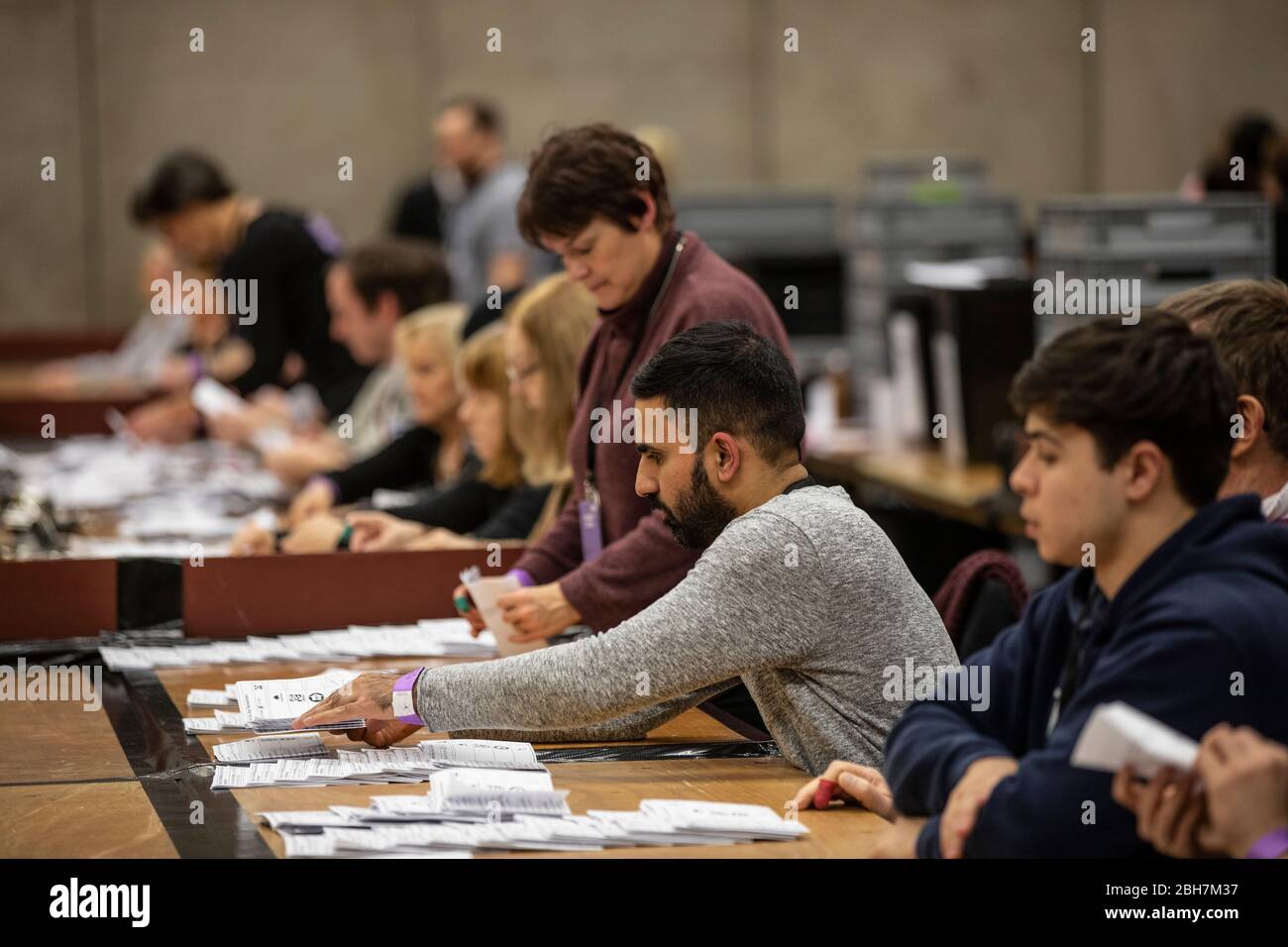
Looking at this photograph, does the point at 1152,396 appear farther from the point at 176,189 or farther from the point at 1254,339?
the point at 176,189

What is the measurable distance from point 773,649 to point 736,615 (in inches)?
2.7

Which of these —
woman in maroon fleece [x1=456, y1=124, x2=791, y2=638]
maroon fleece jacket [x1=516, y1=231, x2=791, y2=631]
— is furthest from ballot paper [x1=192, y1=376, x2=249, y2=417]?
woman in maroon fleece [x1=456, y1=124, x2=791, y2=638]

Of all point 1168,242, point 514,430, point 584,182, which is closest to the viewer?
point 584,182

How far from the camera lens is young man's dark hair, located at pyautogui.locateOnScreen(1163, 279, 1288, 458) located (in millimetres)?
2150

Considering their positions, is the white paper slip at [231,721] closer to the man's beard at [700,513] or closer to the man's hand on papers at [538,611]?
the man's hand on papers at [538,611]

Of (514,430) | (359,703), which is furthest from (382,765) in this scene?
(514,430)

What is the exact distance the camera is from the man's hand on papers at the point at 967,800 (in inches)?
65.9

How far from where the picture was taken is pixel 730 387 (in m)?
2.25

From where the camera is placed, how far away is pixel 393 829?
1873 millimetres

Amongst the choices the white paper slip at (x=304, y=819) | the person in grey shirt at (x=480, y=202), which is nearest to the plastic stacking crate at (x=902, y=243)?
the person in grey shirt at (x=480, y=202)

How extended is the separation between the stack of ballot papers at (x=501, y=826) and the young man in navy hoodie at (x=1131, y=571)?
24 cm
